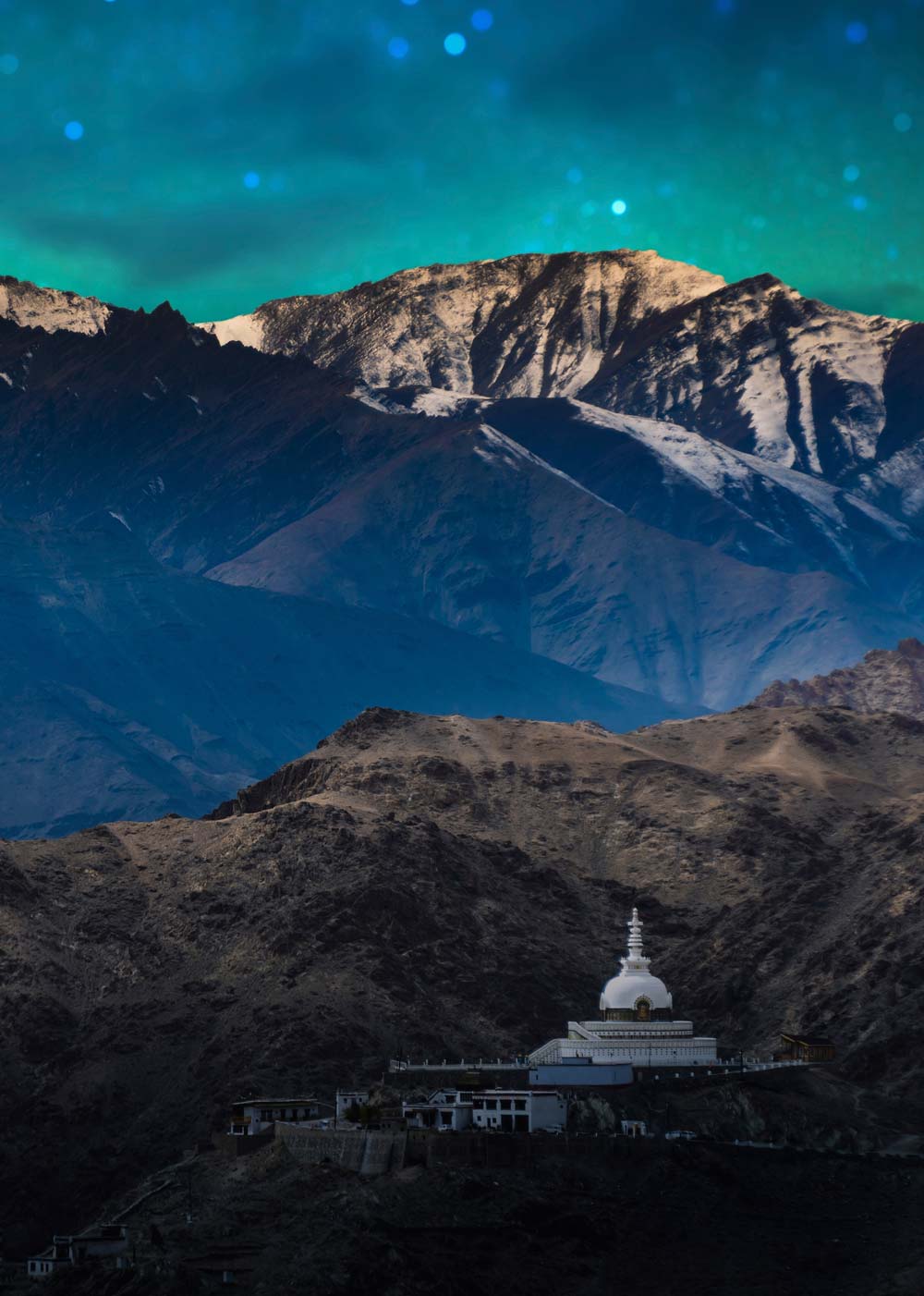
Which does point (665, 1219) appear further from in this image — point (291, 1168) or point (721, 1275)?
point (291, 1168)

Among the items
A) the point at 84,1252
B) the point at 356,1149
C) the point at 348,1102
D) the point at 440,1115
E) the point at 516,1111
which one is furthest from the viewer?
the point at 348,1102

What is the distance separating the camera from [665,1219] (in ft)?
538

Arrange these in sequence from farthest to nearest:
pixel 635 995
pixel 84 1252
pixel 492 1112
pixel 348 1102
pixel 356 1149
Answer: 1. pixel 635 995
2. pixel 348 1102
3. pixel 492 1112
4. pixel 356 1149
5. pixel 84 1252

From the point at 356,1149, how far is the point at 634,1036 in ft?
109

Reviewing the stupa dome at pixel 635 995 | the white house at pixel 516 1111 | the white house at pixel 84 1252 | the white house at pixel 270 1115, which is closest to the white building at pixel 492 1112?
the white house at pixel 516 1111

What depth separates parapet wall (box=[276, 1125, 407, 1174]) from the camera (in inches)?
6481

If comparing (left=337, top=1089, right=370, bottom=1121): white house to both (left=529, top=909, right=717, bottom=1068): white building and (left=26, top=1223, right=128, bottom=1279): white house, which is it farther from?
(left=26, top=1223, right=128, bottom=1279): white house

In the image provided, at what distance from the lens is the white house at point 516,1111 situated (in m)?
170

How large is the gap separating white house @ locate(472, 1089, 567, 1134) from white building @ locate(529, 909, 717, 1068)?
50.5ft

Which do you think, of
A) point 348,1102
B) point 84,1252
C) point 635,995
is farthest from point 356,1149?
point 635,995

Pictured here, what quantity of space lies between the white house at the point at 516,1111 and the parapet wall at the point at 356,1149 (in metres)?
6.57

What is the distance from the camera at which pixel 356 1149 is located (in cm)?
16575

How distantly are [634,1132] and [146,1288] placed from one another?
37.6 meters

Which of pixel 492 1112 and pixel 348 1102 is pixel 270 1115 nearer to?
pixel 348 1102
